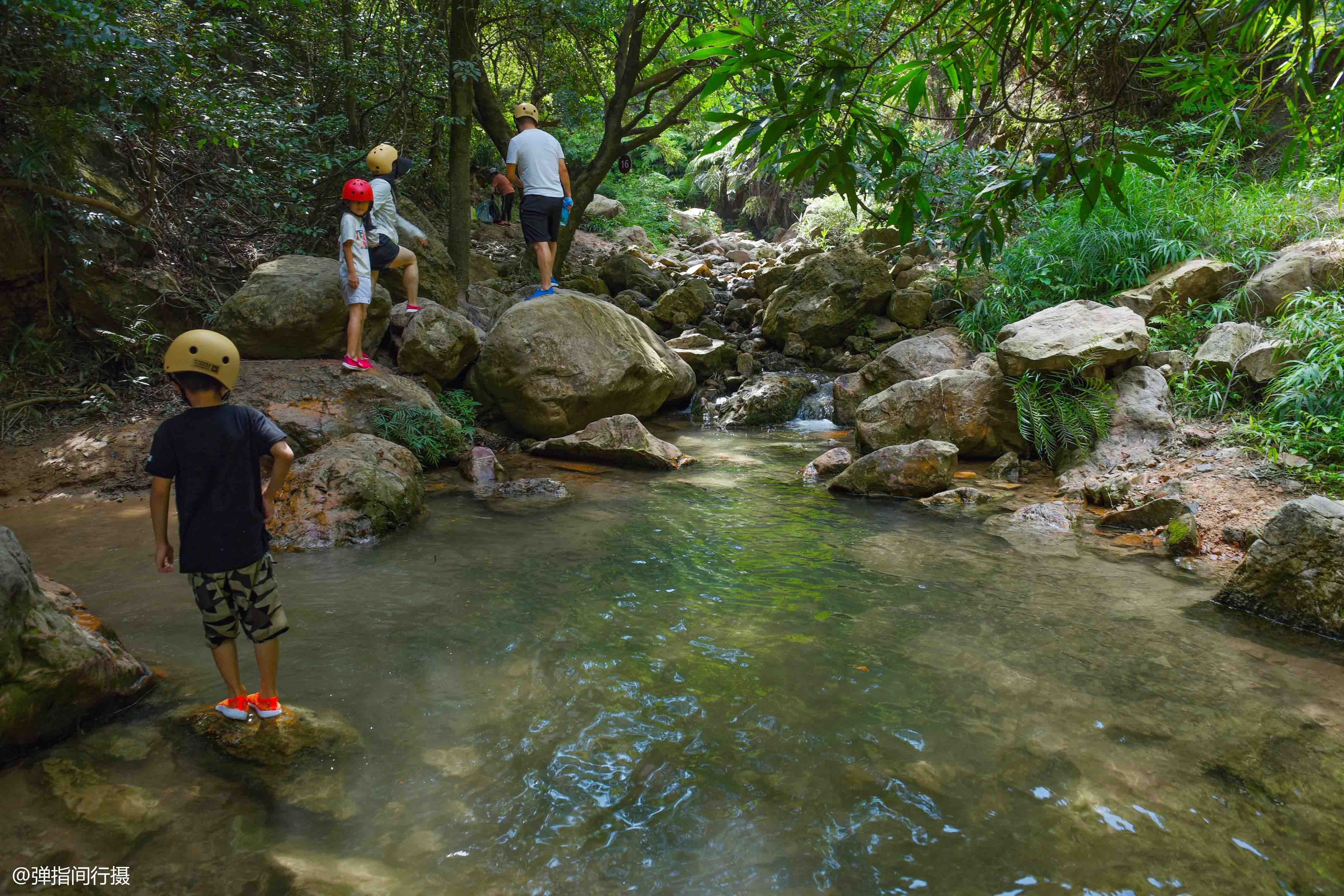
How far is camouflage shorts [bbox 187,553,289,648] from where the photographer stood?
2629mm

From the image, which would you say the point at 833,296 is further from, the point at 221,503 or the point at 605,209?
the point at 605,209

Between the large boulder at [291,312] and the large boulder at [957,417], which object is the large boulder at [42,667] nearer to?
the large boulder at [291,312]

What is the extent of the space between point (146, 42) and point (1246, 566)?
7.04 m

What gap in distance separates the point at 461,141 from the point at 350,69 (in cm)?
138

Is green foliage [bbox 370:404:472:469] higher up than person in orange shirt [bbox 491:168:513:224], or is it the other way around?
person in orange shirt [bbox 491:168:513:224]

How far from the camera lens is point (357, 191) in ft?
20.8

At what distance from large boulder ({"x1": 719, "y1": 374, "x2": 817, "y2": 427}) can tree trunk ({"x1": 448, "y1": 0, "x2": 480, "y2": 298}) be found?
12.6ft

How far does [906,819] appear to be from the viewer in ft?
7.53

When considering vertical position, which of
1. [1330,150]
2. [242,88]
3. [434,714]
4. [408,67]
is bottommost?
[434,714]

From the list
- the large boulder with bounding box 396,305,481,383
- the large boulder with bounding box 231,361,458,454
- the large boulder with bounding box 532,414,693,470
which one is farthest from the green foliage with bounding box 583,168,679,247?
the large boulder with bounding box 231,361,458,454

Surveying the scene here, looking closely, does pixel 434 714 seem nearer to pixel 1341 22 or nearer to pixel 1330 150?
pixel 1341 22

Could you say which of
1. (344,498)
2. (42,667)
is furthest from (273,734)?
(344,498)

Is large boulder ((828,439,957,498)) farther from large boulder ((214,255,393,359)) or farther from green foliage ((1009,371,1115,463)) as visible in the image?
large boulder ((214,255,393,359))

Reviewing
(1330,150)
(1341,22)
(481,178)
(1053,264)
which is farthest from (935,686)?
(481,178)
